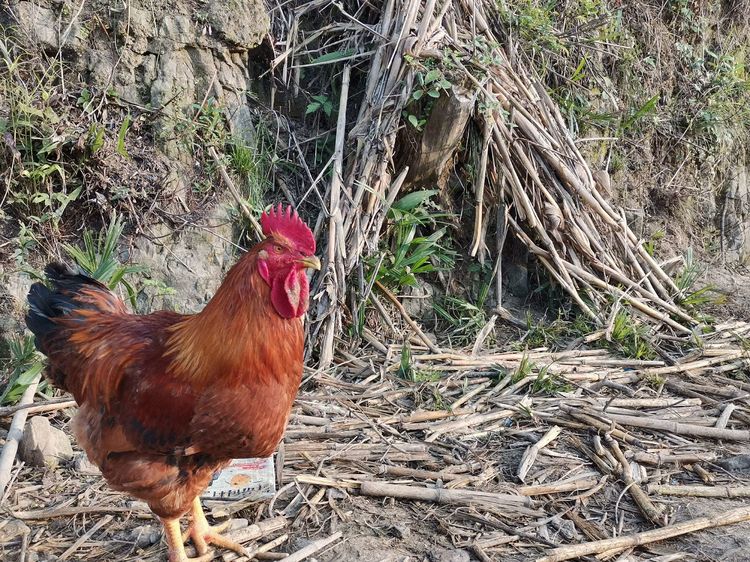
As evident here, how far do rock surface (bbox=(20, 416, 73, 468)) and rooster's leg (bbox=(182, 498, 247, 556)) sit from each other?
0.94m

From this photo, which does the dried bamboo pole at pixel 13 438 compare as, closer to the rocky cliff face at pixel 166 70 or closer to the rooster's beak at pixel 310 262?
the rocky cliff face at pixel 166 70

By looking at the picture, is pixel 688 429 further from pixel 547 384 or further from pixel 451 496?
pixel 451 496

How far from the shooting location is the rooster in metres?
2.29

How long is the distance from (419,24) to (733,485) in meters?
3.71

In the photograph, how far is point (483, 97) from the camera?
4.58 m

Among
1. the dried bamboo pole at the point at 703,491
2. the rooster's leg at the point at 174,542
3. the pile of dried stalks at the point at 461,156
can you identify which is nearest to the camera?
the rooster's leg at the point at 174,542

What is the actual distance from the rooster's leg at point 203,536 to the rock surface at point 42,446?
940 millimetres

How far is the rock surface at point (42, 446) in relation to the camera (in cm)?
313

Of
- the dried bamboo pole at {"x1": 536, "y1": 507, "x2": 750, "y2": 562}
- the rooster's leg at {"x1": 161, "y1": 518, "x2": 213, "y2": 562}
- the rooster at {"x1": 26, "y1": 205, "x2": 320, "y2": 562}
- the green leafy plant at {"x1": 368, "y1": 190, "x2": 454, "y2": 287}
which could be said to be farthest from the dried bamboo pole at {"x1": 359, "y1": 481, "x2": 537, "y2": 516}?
the green leafy plant at {"x1": 368, "y1": 190, "x2": 454, "y2": 287}

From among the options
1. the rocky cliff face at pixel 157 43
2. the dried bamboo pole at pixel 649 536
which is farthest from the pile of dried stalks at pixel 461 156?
the dried bamboo pole at pixel 649 536

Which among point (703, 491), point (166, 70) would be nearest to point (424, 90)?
point (166, 70)

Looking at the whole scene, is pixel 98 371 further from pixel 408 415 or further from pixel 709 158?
pixel 709 158

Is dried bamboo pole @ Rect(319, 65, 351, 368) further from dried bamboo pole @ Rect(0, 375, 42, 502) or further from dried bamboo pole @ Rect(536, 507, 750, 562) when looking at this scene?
dried bamboo pole @ Rect(536, 507, 750, 562)

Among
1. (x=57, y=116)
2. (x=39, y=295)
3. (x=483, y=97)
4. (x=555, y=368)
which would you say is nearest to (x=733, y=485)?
(x=555, y=368)
